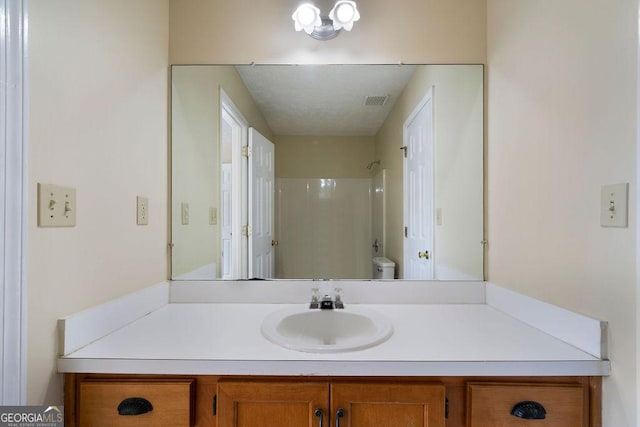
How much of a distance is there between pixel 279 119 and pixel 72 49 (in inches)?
30.9

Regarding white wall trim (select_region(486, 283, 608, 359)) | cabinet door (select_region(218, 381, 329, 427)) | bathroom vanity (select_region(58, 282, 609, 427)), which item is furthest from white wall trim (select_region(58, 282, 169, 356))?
white wall trim (select_region(486, 283, 608, 359))

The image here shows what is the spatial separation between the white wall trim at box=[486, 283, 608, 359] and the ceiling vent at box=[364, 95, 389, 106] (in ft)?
3.16

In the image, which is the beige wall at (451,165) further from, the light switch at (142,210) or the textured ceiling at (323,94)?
the light switch at (142,210)

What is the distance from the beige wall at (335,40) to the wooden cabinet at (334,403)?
129 cm

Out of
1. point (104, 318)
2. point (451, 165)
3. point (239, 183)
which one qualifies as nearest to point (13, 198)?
point (104, 318)

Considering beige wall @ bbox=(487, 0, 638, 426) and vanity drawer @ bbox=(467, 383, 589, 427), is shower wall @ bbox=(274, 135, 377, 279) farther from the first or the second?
vanity drawer @ bbox=(467, 383, 589, 427)

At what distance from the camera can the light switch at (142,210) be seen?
1.16 metres

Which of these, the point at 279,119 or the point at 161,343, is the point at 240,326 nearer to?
the point at 161,343

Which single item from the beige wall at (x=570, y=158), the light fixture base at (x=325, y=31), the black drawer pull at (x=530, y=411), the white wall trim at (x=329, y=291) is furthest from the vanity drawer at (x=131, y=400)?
the light fixture base at (x=325, y=31)

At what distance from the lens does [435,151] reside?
1417 millimetres

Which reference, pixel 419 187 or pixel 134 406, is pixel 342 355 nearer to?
pixel 134 406

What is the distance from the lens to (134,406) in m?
0.82

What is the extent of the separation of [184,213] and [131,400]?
30.7 inches

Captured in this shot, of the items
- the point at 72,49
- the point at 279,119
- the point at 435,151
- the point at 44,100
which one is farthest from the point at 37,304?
the point at 435,151
